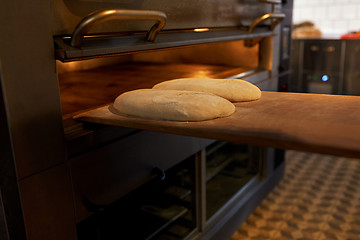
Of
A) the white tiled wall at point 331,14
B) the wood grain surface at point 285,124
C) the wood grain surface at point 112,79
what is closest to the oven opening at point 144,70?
the wood grain surface at point 112,79

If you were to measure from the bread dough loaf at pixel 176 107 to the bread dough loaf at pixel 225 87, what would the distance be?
0.40 feet

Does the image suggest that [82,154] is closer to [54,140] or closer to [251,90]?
[54,140]

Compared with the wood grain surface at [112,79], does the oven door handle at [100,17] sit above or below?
above

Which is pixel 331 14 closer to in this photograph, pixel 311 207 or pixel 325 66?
pixel 325 66

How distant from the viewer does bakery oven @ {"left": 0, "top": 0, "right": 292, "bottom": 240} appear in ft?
2.26

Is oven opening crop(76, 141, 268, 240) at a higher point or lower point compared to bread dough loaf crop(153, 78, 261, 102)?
lower

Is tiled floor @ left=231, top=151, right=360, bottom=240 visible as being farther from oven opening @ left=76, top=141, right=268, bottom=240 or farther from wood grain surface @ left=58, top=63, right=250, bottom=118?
wood grain surface @ left=58, top=63, right=250, bottom=118

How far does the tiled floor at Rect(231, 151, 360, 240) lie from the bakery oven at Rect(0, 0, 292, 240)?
0.26 m

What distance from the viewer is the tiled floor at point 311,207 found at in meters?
1.77

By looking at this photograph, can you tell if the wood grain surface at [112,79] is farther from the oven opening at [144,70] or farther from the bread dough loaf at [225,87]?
the bread dough loaf at [225,87]

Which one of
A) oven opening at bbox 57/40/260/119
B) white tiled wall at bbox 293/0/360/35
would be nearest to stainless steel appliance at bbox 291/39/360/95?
white tiled wall at bbox 293/0/360/35

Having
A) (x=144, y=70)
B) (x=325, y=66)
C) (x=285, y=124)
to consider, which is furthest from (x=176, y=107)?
(x=325, y=66)

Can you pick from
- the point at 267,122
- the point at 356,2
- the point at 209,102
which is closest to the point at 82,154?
the point at 209,102

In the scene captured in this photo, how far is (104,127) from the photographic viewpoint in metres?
0.88
